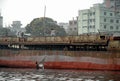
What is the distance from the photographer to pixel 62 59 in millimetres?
47688

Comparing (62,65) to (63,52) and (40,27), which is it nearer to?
(63,52)

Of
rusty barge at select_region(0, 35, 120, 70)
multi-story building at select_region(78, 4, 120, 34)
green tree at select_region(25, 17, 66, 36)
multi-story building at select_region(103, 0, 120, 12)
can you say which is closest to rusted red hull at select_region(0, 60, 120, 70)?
rusty barge at select_region(0, 35, 120, 70)

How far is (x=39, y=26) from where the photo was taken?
384 ft

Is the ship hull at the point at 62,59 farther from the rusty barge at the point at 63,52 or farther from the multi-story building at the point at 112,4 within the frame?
the multi-story building at the point at 112,4

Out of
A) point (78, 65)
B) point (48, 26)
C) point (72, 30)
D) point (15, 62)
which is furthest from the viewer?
point (72, 30)

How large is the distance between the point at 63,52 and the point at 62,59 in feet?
4.39

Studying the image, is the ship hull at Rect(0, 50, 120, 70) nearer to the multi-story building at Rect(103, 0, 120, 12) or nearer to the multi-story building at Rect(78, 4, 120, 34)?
the multi-story building at Rect(78, 4, 120, 34)

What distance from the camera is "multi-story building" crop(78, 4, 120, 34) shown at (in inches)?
4040

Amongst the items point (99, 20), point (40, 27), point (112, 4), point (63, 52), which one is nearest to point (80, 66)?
point (63, 52)

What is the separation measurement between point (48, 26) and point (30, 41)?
6471 cm

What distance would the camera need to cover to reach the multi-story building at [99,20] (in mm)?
102625

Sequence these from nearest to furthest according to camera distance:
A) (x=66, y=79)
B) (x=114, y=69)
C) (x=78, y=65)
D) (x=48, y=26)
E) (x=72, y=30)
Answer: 1. (x=66, y=79)
2. (x=114, y=69)
3. (x=78, y=65)
4. (x=48, y=26)
5. (x=72, y=30)

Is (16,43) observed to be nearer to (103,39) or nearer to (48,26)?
(103,39)

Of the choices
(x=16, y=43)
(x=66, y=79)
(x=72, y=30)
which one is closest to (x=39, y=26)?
(x=72, y=30)
